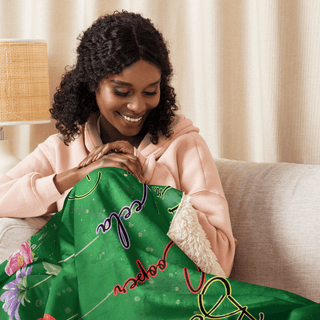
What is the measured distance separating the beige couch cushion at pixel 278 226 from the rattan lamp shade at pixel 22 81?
860 millimetres

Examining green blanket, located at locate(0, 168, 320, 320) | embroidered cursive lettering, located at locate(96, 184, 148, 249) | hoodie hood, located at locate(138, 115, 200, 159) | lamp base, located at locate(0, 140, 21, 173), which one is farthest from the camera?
lamp base, located at locate(0, 140, 21, 173)

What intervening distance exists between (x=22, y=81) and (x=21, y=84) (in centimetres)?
1

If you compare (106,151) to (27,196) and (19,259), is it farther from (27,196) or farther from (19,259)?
(19,259)

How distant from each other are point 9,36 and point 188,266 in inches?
64.4

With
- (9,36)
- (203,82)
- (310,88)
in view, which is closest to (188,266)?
(310,88)

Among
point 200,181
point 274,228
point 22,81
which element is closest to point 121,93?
point 200,181

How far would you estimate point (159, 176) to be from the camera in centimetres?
104

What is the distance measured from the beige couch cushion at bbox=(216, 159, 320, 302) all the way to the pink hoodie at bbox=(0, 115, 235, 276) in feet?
0.27

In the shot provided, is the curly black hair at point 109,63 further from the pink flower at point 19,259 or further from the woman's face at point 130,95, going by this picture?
the pink flower at point 19,259

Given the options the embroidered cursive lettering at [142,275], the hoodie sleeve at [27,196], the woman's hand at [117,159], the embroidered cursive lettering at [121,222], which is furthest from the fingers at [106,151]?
the embroidered cursive lettering at [142,275]

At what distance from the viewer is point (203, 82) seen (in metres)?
1.63

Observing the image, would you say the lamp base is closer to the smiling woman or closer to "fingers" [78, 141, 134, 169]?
the smiling woman

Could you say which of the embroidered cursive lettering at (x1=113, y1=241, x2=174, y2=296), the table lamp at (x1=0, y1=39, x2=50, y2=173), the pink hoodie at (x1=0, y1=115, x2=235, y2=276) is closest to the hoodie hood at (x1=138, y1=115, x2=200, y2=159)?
the pink hoodie at (x1=0, y1=115, x2=235, y2=276)

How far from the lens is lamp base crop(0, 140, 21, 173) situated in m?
1.47
